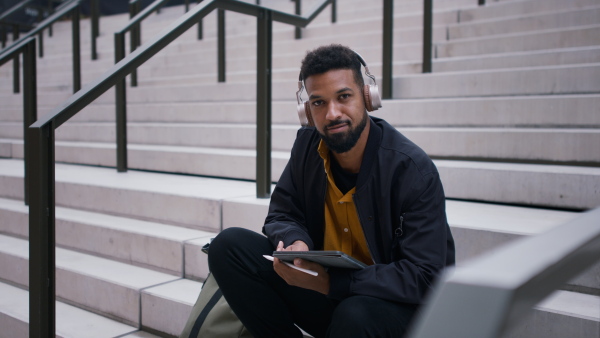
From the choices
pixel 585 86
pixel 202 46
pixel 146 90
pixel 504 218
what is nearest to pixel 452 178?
pixel 504 218

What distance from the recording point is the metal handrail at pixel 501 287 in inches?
17.1

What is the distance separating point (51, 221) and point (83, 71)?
464 cm

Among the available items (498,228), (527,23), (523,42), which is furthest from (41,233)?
(527,23)

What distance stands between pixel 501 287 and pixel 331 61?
1365 millimetres

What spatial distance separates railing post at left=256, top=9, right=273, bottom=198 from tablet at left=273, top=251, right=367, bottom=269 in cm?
127

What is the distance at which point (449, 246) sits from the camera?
163cm

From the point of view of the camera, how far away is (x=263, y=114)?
9.37ft

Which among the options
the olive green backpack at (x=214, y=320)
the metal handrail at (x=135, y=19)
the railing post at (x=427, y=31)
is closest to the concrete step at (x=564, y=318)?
the olive green backpack at (x=214, y=320)

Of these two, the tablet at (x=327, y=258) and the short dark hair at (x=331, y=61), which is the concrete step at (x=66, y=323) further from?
the short dark hair at (x=331, y=61)

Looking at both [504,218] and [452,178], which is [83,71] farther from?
[504,218]

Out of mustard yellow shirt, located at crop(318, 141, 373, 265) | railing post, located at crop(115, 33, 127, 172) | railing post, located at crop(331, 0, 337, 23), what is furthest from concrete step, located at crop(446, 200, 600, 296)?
railing post, located at crop(331, 0, 337, 23)

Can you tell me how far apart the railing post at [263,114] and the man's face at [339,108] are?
1.09 meters

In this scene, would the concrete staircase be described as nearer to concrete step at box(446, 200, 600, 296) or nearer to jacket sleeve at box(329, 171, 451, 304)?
concrete step at box(446, 200, 600, 296)

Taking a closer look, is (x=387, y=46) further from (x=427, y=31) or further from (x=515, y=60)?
(x=515, y=60)
